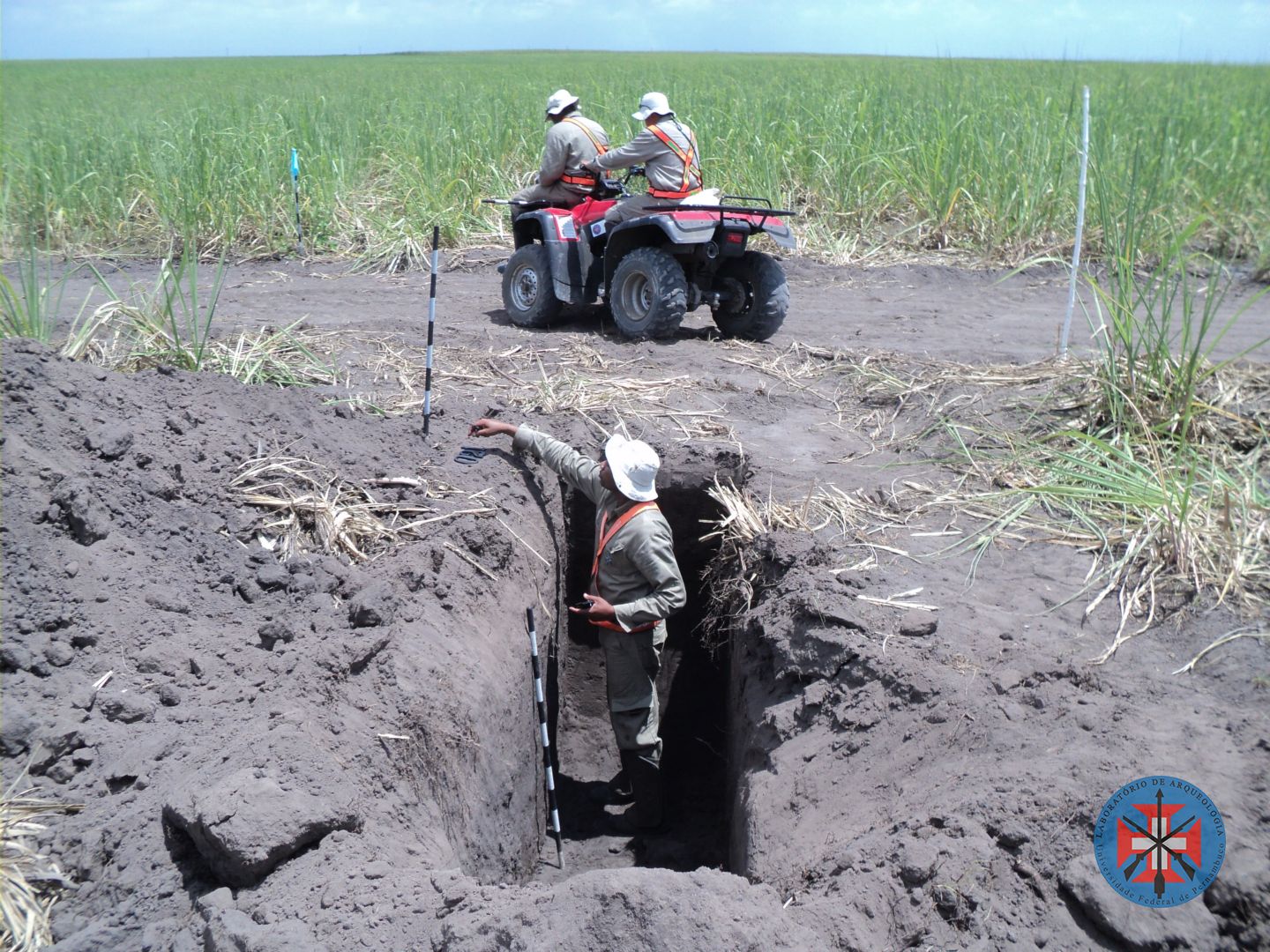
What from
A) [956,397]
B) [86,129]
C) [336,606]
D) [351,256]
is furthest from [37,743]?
[86,129]

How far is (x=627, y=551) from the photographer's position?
5.00 m

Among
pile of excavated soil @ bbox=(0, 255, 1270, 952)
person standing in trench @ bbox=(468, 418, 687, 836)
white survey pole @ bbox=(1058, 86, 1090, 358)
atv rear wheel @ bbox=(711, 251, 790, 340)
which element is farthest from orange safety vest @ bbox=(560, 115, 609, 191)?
white survey pole @ bbox=(1058, 86, 1090, 358)

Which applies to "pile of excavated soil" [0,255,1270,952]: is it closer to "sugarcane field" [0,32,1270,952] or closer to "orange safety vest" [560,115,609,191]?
"sugarcane field" [0,32,1270,952]

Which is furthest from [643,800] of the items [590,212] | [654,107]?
[654,107]

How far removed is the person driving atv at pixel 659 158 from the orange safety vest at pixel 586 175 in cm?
53

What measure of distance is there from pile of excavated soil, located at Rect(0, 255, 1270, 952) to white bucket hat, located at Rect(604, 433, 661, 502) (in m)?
0.58

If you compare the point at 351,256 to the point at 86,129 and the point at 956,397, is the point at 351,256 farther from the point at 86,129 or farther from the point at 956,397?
the point at 956,397

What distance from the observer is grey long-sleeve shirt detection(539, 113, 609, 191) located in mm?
7645

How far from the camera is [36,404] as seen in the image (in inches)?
169

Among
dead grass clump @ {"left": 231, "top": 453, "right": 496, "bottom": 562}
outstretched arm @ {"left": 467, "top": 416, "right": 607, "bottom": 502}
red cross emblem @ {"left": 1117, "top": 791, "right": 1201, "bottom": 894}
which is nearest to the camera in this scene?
red cross emblem @ {"left": 1117, "top": 791, "right": 1201, "bottom": 894}

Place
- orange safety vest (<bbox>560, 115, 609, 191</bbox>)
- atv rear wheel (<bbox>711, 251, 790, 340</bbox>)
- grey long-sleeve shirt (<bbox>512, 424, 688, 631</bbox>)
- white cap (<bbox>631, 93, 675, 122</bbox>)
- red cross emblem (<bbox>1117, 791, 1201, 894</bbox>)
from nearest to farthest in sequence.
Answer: red cross emblem (<bbox>1117, 791, 1201, 894</bbox>)
grey long-sleeve shirt (<bbox>512, 424, 688, 631</bbox>)
white cap (<bbox>631, 93, 675, 122</bbox>)
atv rear wheel (<bbox>711, 251, 790, 340</bbox>)
orange safety vest (<bbox>560, 115, 609, 191</bbox>)

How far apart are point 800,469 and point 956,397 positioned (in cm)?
134

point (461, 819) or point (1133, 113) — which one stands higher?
point (1133, 113)

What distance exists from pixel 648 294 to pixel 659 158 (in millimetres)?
948
